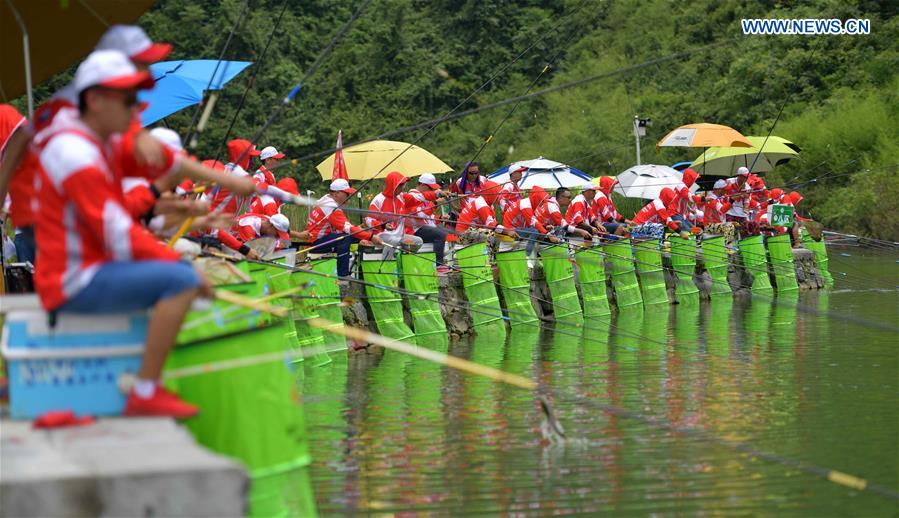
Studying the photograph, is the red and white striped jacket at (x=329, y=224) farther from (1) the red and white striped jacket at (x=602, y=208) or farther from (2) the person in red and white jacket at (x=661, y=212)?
(2) the person in red and white jacket at (x=661, y=212)

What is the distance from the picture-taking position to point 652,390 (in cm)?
1208

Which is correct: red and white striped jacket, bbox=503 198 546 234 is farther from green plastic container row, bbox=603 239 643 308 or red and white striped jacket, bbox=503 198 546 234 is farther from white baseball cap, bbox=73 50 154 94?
white baseball cap, bbox=73 50 154 94

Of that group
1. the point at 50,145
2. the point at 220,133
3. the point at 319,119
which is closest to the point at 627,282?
the point at 50,145

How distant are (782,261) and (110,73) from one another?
20184 millimetres

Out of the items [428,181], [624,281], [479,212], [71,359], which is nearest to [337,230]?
[428,181]

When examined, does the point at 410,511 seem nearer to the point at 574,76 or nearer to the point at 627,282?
the point at 627,282

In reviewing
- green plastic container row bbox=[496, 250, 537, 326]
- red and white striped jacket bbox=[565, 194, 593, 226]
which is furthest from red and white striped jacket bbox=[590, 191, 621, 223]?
green plastic container row bbox=[496, 250, 537, 326]

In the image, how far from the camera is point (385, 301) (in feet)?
54.6

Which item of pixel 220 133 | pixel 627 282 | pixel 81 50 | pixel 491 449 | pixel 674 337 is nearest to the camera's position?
pixel 491 449

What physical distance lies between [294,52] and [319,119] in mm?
2205

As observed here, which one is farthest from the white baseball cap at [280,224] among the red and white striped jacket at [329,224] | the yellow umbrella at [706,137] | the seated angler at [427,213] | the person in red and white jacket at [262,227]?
the yellow umbrella at [706,137]

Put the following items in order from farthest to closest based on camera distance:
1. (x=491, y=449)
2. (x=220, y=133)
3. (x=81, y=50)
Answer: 1. (x=220, y=133)
2. (x=81, y=50)
3. (x=491, y=449)

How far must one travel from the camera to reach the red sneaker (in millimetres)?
5965

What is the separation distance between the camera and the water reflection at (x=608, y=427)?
7828 millimetres
